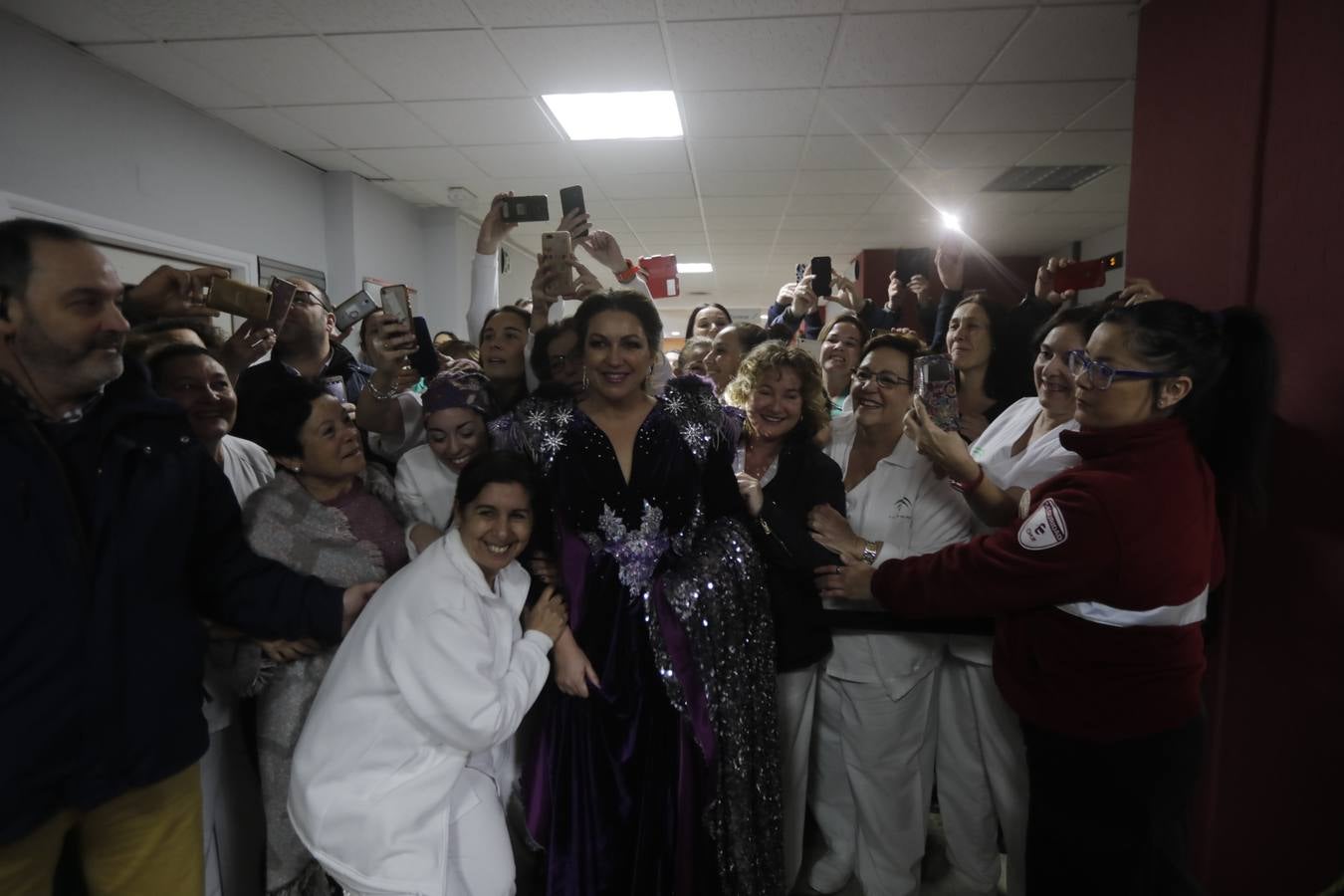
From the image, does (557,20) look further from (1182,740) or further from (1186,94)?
(1182,740)

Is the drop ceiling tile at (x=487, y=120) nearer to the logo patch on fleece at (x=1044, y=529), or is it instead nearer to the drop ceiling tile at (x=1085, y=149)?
the drop ceiling tile at (x=1085, y=149)

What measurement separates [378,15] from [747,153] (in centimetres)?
247

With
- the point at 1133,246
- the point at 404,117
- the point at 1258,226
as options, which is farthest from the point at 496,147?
the point at 1258,226

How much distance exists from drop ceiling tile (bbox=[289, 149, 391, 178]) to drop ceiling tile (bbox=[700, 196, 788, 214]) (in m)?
2.62

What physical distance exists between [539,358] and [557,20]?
1.78m

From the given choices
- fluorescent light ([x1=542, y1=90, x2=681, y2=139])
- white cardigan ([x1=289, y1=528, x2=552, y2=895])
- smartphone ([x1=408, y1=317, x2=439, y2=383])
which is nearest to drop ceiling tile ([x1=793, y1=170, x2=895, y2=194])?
fluorescent light ([x1=542, y1=90, x2=681, y2=139])

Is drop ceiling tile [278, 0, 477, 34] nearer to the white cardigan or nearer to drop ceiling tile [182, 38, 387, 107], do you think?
drop ceiling tile [182, 38, 387, 107]

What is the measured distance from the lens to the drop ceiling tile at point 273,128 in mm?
3801

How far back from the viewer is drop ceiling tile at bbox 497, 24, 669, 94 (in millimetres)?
2932

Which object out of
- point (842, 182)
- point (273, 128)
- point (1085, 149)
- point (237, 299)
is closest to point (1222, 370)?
point (237, 299)

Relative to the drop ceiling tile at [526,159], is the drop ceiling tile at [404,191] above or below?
above

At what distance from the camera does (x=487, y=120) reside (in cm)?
396

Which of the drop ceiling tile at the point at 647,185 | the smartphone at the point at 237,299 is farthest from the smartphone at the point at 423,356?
the drop ceiling tile at the point at 647,185

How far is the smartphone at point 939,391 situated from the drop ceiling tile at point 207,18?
2961 millimetres
